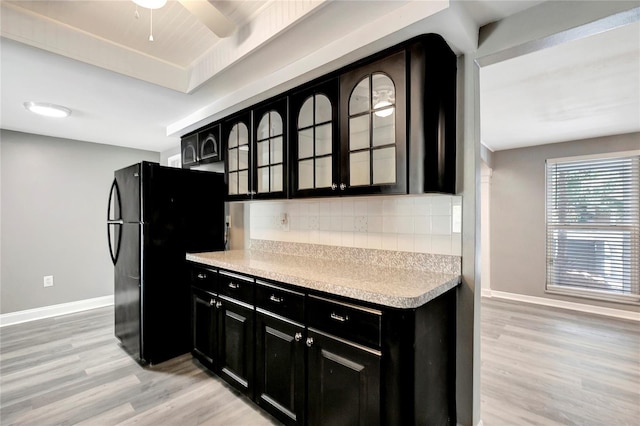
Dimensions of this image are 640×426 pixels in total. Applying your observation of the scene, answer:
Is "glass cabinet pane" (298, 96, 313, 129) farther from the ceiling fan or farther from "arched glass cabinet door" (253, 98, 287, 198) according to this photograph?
the ceiling fan

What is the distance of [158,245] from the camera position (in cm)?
255

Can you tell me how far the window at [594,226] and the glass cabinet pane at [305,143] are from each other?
4124mm

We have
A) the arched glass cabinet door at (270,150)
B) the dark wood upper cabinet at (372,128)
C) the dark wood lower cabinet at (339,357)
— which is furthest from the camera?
the arched glass cabinet door at (270,150)

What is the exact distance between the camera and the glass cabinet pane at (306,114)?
205cm

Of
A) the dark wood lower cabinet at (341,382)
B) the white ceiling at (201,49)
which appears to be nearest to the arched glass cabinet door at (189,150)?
the white ceiling at (201,49)

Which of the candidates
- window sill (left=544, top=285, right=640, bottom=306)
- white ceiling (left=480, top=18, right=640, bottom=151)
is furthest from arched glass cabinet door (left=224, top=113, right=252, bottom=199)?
window sill (left=544, top=285, right=640, bottom=306)

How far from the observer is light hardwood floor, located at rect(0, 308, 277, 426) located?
190 centimetres

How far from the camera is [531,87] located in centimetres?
254

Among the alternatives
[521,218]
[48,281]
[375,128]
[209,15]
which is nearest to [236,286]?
[375,128]

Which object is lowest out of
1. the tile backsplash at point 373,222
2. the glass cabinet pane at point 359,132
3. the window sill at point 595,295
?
the window sill at point 595,295

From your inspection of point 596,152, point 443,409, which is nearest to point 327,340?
point 443,409

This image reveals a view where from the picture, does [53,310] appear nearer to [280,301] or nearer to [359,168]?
[280,301]

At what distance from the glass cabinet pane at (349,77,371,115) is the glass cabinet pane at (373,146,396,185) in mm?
273

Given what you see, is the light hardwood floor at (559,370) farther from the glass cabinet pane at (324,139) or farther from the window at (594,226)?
the glass cabinet pane at (324,139)
